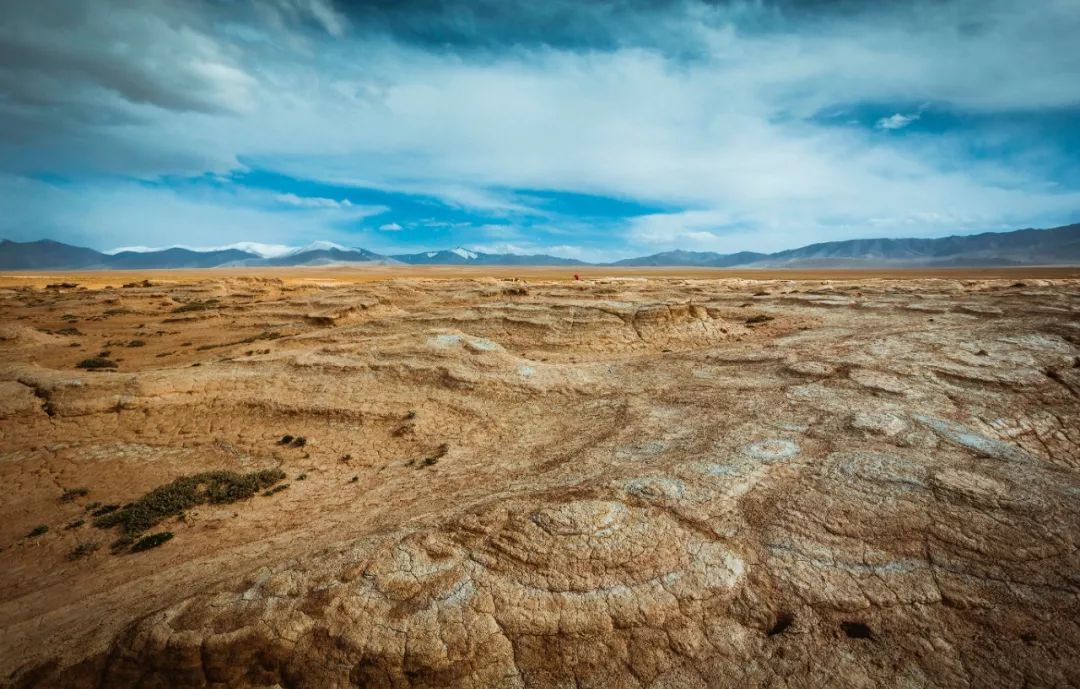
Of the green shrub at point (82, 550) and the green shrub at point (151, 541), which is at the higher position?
the green shrub at point (151, 541)

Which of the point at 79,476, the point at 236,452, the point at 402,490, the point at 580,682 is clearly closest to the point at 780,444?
the point at 580,682

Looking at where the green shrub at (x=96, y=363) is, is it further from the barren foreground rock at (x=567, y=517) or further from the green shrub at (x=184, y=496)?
the green shrub at (x=184, y=496)

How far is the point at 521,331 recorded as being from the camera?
2256 cm

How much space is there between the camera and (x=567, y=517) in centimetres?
743

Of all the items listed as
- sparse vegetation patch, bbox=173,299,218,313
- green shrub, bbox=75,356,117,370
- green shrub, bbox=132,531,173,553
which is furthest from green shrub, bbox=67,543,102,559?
sparse vegetation patch, bbox=173,299,218,313

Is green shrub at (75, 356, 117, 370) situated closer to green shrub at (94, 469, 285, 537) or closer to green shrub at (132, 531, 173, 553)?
green shrub at (94, 469, 285, 537)

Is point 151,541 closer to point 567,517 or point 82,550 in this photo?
point 82,550

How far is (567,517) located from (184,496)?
9112 mm

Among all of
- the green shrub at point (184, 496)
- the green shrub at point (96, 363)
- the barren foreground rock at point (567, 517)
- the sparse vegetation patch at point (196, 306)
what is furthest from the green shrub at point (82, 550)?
the sparse vegetation patch at point (196, 306)

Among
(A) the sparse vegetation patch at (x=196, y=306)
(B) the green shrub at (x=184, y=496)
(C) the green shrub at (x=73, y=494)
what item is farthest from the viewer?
(A) the sparse vegetation patch at (x=196, y=306)

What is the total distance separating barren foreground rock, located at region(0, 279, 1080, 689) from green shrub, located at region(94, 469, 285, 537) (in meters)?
0.33

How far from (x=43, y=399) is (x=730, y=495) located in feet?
61.4

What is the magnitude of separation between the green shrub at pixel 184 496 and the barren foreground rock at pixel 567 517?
326mm

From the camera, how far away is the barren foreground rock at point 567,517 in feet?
18.7
